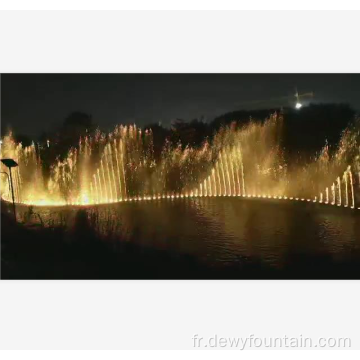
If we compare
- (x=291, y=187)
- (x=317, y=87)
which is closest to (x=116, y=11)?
(x=317, y=87)

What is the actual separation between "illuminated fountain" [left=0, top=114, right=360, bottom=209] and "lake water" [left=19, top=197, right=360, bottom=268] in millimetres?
2880

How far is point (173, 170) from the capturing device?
2216cm

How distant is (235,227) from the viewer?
Result: 11.1 metres

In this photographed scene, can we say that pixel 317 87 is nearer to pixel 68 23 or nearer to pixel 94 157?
pixel 68 23

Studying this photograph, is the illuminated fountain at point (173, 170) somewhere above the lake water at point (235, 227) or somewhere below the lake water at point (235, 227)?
above

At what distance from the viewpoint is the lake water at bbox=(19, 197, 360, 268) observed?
884 centimetres

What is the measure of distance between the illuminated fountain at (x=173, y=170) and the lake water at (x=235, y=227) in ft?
9.45

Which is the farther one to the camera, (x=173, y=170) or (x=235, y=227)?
(x=173, y=170)

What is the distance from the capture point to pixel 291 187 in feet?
62.4

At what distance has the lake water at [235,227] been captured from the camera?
884 centimetres

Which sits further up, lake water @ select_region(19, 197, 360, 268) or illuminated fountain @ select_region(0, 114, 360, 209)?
illuminated fountain @ select_region(0, 114, 360, 209)

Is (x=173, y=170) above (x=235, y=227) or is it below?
above

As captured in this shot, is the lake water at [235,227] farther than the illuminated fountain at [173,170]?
No

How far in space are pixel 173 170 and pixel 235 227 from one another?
11276 mm
